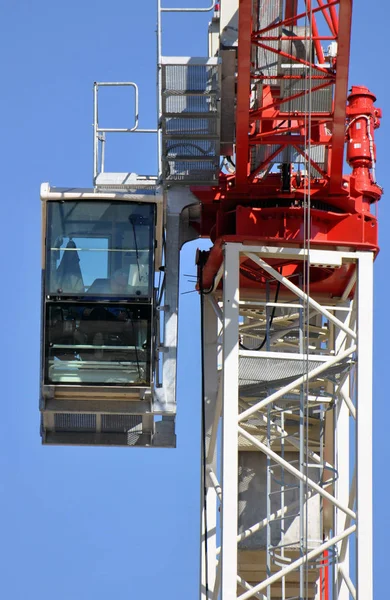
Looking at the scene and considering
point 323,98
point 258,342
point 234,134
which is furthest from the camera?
point 258,342

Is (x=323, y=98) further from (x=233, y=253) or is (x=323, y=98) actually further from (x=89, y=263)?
(x=89, y=263)

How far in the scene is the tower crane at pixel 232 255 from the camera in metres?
27.3

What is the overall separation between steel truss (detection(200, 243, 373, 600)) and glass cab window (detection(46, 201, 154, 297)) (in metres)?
1.66

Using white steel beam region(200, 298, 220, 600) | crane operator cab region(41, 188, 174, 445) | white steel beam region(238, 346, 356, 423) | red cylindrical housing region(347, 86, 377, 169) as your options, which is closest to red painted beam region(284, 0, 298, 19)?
red cylindrical housing region(347, 86, 377, 169)

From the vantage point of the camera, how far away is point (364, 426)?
2783cm

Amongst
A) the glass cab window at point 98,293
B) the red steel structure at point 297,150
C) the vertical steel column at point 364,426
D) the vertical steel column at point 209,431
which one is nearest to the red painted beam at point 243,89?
the red steel structure at point 297,150

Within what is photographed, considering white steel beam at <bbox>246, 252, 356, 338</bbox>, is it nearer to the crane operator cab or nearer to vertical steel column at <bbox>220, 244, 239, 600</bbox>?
vertical steel column at <bbox>220, 244, 239, 600</bbox>

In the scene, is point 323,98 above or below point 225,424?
above

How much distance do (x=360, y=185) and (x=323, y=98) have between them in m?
2.70

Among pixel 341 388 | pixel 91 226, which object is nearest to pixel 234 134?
pixel 91 226

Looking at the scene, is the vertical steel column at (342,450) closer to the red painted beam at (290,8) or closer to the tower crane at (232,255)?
the tower crane at (232,255)

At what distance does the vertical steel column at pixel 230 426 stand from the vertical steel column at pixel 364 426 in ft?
6.71

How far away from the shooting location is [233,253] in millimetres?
27797

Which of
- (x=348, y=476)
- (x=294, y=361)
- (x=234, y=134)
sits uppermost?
(x=234, y=134)
